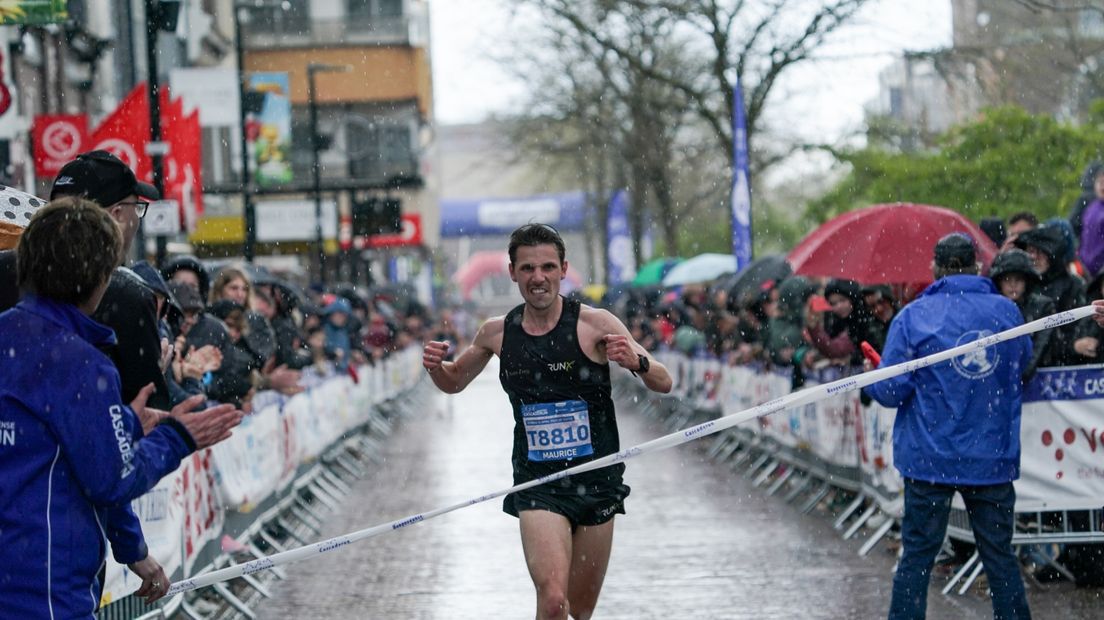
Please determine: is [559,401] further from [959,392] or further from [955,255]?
[955,255]

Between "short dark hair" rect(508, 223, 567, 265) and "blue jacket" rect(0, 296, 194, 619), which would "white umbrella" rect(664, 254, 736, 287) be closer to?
"short dark hair" rect(508, 223, 567, 265)

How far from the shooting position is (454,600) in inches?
393

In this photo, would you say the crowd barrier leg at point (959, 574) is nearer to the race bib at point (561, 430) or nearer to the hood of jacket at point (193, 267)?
the race bib at point (561, 430)

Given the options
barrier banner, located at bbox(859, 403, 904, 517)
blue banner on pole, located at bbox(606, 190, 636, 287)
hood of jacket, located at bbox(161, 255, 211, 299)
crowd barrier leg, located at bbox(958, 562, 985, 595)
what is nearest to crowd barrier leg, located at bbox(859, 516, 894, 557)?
barrier banner, located at bbox(859, 403, 904, 517)

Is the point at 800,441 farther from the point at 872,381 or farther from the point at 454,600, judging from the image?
the point at 872,381

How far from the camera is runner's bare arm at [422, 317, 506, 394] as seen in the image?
7070mm

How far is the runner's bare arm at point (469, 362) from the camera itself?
278 inches

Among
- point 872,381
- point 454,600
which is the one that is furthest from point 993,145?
point 872,381

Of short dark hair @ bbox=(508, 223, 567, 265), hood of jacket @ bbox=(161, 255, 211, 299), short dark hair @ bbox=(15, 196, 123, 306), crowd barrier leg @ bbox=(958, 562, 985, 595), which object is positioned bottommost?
crowd barrier leg @ bbox=(958, 562, 985, 595)

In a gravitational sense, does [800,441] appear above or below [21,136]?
below

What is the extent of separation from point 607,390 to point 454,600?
11.2 feet

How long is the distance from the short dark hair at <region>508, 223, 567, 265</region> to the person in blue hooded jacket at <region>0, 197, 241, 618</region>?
2.68m

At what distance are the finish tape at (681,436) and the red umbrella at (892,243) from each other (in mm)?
5639

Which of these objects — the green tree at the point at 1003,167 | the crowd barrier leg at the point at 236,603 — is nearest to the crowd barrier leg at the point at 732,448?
the green tree at the point at 1003,167
